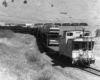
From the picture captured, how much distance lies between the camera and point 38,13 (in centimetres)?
8769

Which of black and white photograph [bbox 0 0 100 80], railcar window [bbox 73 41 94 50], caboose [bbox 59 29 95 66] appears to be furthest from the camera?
railcar window [bbox 73 41 94 50]

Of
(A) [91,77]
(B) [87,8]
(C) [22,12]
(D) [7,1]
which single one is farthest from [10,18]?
(A) [91,77]

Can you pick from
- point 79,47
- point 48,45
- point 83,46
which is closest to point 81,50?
point 79,47

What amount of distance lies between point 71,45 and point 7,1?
247 ft

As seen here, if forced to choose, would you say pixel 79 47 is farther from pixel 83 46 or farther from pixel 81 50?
pixel 83 46

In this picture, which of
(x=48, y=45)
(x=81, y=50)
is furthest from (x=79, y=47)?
(x=48, y=45)

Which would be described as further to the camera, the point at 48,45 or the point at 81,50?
the point at 48,45

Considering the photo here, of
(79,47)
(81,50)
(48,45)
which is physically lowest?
(48,45)

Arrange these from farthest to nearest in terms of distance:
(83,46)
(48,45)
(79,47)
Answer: (48,45)
(83,46)
(79,47)

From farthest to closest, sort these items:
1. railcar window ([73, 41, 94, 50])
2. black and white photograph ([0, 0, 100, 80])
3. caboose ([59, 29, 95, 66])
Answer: railcar window ([73, 41, 94, 50]) < caboose ([59, 29, 95, 66]) < black and white photograph ([0, 0, 100, 80])

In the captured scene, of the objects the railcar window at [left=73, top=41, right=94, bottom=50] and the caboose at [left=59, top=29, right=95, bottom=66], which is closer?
the caboose at [left=59, top=29, right=95, bottom=66]

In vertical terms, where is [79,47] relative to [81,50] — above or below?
above

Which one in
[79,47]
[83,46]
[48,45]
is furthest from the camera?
[48,45]

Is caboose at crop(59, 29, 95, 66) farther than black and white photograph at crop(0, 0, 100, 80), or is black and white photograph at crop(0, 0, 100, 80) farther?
caboose at crop(59, 29, 95, 66)
